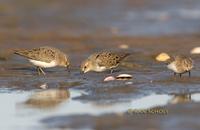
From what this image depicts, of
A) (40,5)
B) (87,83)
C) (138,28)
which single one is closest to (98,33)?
(138,28)

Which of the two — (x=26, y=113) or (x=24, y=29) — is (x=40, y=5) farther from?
(x=26, y=113)

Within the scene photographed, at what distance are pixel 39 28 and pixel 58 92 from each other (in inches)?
480

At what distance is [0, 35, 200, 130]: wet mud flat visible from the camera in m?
11.9

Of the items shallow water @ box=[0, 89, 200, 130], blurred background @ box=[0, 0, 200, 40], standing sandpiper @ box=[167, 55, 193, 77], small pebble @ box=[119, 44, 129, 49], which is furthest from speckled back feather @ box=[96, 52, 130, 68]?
blurred background @ box=[0, 0, 200, 40]

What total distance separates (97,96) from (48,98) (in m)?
0.92

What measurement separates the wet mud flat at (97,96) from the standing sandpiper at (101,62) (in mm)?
191

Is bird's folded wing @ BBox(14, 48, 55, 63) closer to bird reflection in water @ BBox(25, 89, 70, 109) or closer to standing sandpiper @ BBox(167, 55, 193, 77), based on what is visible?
bird reflection in water @ BBox(25, 89, 70, 109)

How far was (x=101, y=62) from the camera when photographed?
16562 millimetres

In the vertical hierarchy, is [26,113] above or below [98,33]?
below

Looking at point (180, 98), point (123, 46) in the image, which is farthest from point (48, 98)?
point (123, 46)

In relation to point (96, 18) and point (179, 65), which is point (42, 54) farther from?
point (96, 18)

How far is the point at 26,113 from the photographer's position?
1287 cm

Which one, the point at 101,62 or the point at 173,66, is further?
the point at 101,62

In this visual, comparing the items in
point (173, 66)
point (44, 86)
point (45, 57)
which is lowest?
point (44, 86)
